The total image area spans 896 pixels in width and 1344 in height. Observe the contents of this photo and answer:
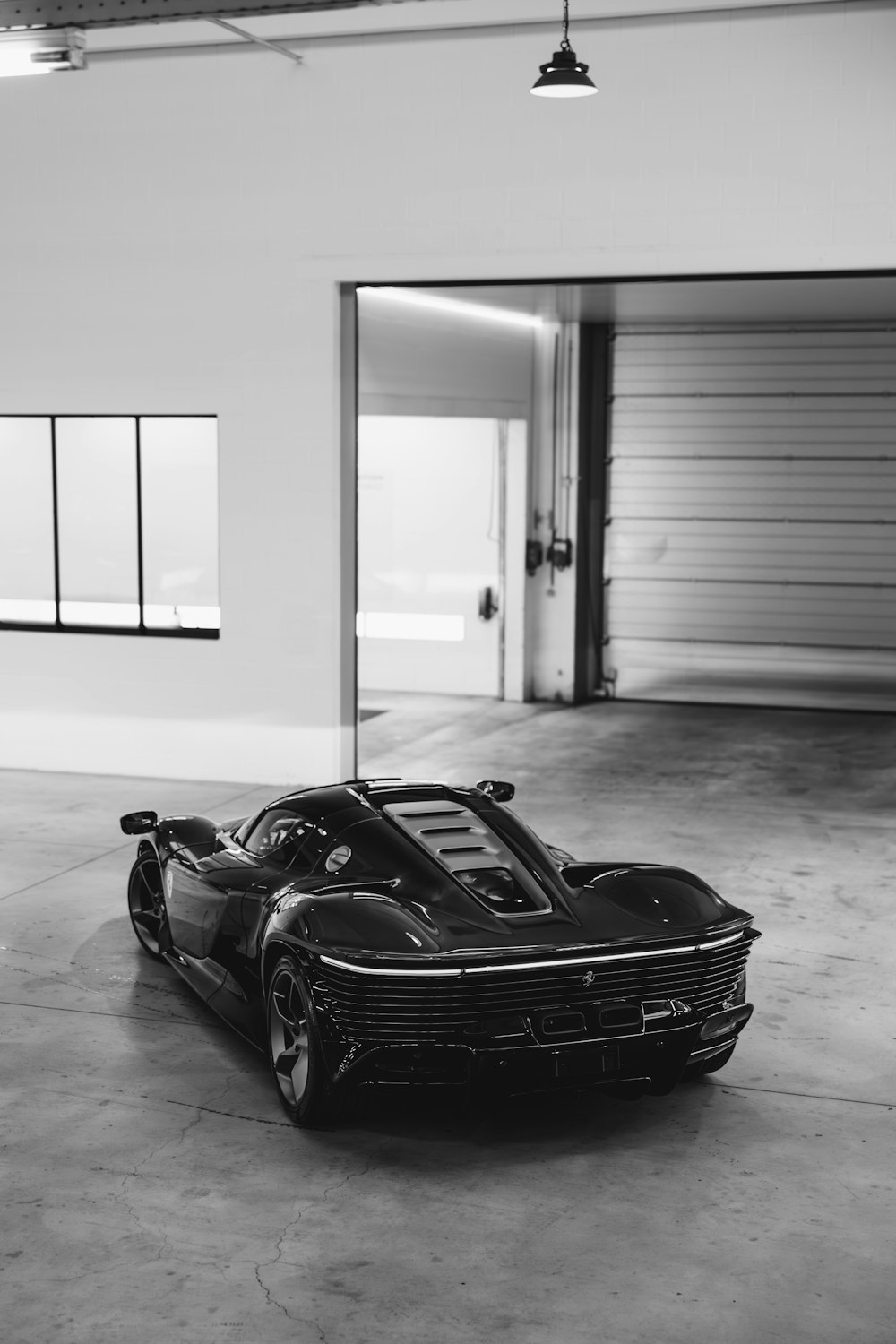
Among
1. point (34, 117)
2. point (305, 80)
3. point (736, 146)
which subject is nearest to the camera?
point (736, 146)

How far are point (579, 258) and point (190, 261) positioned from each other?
301 centimetres

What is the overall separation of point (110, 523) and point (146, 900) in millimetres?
5442

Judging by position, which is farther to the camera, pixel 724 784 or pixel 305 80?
pixel 724 784

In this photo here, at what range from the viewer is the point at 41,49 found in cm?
817

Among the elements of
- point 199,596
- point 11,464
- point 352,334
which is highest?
point 352,334

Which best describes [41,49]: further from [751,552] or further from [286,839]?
[751,552]

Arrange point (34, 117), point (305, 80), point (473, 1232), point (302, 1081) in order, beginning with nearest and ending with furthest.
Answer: point (473, 1232) → point (302, 1081) → point (305, 80) → point (34, 117)

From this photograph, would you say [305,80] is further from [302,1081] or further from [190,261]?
[302,1081]

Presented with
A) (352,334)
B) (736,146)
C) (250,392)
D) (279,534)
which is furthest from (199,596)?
(736,146)

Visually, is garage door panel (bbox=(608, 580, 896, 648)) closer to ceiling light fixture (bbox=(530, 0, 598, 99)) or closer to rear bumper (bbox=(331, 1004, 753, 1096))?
ceiling light fixture (bbox=(530, 0, 598, 99))

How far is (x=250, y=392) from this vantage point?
11203mm

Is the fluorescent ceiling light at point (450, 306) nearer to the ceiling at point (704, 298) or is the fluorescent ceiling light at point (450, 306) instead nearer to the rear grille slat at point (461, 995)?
the ceiling at point (704, 298)

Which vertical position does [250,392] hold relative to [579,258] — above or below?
below

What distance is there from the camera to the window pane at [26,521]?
39.1ft
